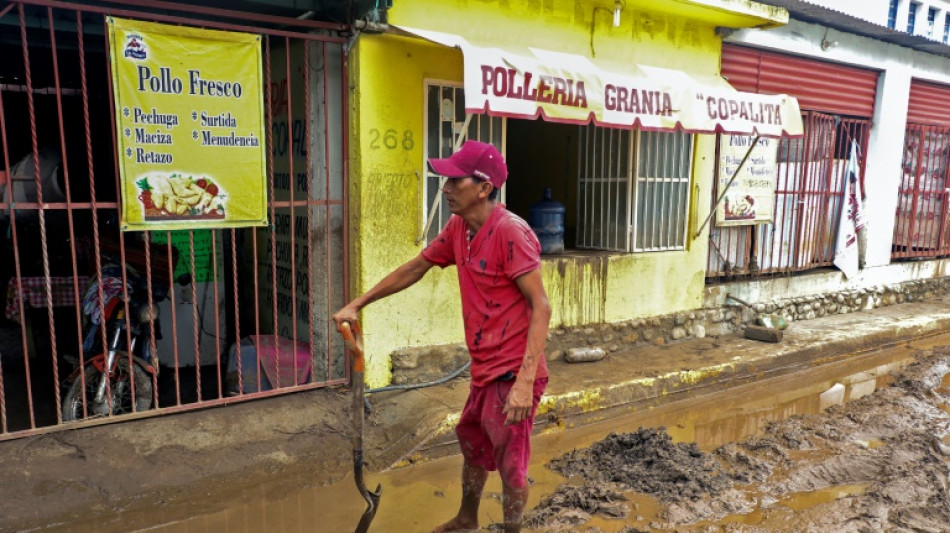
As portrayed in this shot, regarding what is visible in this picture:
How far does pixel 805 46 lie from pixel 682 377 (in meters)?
4.59

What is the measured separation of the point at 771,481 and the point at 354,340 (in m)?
2.96

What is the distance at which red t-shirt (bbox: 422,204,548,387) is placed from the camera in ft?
9.52

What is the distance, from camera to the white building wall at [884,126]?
345 inches

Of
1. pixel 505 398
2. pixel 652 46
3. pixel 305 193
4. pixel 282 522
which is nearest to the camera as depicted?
pixel 505 398

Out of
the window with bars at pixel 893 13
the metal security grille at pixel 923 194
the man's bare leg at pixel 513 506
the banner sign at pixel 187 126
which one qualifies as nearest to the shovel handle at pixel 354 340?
the man's bare leg at pixel 513 506

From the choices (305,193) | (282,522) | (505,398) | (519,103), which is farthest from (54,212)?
(505,398)

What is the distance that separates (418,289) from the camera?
5.32m

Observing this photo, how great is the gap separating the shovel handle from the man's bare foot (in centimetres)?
97

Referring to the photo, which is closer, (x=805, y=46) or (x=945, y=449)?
(x=945, y=449)

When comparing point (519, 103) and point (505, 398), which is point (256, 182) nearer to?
point (519, 103)

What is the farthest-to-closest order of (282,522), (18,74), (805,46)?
(805,46)
(18,74)
(282,522)

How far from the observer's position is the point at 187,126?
424cm

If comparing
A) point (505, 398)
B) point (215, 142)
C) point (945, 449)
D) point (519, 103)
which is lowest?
point (945, 449)

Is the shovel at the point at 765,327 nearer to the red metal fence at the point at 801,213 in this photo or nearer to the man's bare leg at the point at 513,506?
the red metal fence at the point at 801,213
